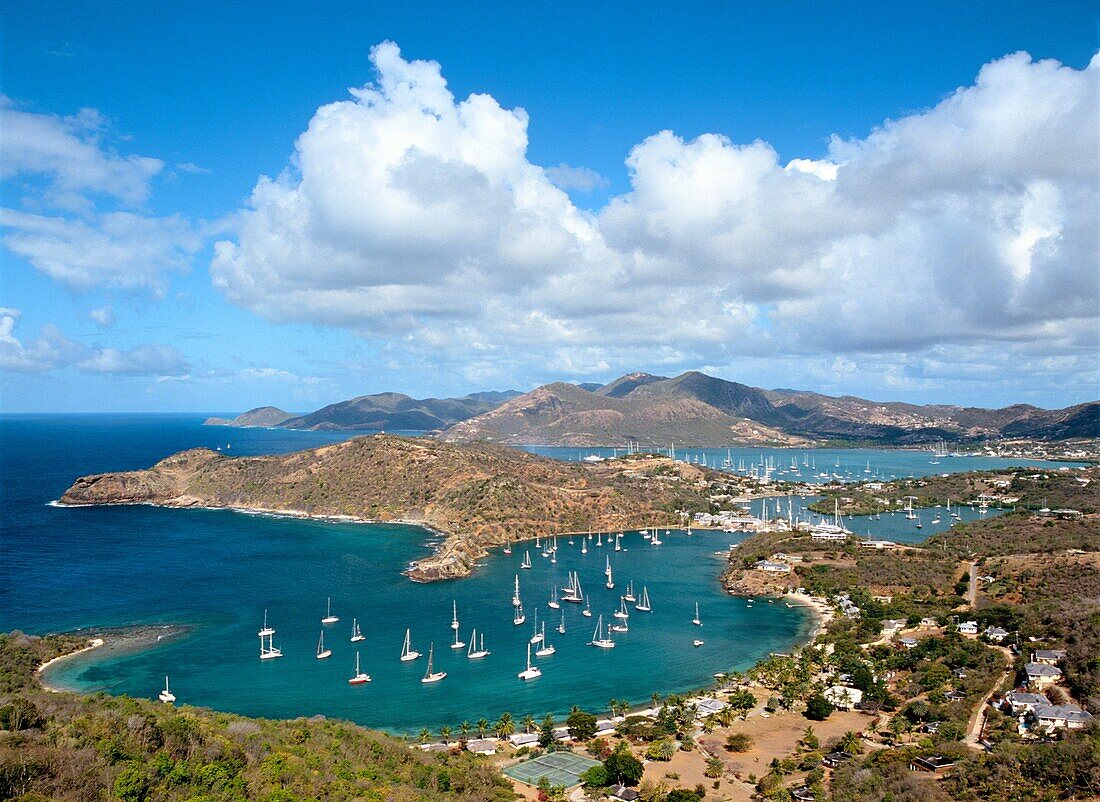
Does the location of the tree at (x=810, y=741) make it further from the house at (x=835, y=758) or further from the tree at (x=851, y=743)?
the house at (x=835, y=758)

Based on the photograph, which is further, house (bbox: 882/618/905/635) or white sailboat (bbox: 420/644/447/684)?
house (bbox: 882/618/905/635)

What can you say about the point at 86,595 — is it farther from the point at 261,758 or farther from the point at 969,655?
the point at 969,655

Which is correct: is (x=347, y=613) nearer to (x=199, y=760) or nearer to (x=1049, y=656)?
(x=199, y=760)

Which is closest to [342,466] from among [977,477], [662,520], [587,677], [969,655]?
[662,520]

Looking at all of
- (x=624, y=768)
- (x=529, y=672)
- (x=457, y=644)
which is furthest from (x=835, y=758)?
(x=457, y=644)

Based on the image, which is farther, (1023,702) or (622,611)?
(622,611)

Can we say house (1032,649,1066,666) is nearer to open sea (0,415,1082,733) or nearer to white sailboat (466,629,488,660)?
open sea (0,415,1082,733)

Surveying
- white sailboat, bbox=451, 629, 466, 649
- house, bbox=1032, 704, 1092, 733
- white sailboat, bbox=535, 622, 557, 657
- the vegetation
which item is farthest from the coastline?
house, bbox=1032, 704, 1092, 733
